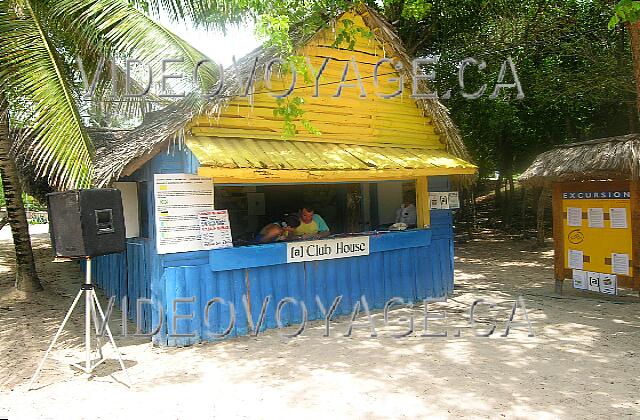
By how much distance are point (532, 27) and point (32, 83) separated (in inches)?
492

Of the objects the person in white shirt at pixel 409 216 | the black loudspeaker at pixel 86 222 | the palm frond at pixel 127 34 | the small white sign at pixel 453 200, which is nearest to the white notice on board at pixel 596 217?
the small white sign at pixel 453 200

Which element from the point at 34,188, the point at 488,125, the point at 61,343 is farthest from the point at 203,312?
the point at 488,125

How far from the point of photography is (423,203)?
8.77 metres

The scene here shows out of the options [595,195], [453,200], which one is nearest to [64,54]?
[453,200]

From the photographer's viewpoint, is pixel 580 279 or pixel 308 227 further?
pixel 580 279

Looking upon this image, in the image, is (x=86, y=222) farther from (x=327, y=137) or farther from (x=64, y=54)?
(x=64, y=54)

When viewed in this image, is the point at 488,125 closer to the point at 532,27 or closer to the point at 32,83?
the point at 532,27

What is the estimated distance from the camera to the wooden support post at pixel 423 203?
344 inches

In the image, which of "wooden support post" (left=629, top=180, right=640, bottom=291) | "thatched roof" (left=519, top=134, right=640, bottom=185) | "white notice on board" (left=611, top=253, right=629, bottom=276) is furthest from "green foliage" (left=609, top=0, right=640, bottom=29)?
"white notice on board" (left=611, top=253, right=629, bottom=276)

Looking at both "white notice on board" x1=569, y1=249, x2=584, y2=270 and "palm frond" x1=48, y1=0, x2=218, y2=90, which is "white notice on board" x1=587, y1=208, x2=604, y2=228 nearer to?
"white notice on board" x1=569, y1=249, x2=584, y2=270

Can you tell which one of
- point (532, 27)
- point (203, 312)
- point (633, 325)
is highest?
point (532, 27)

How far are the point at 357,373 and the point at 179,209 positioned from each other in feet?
9.21

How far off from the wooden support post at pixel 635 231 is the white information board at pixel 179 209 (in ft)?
19.8

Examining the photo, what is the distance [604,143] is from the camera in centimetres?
771
